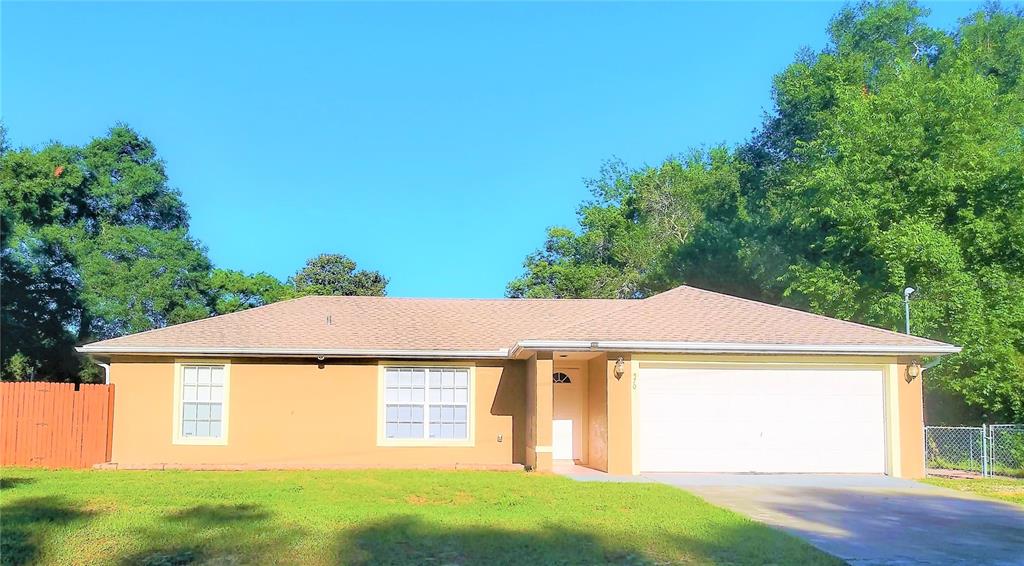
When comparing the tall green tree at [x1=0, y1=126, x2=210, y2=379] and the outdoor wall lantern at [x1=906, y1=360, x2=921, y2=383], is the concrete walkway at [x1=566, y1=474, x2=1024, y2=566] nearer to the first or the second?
the outdoor wall lantern at [x1=906, y1=360, x2=921, y2=383]

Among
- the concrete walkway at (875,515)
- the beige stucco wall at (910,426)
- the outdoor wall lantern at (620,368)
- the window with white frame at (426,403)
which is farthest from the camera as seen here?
the window with white frame at (426,403)

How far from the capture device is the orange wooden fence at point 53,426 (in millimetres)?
17047

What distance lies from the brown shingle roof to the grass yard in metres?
2.48

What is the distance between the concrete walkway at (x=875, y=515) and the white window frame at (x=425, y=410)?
3254 millimetres

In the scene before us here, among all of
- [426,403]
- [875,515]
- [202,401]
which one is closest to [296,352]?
[202,401]

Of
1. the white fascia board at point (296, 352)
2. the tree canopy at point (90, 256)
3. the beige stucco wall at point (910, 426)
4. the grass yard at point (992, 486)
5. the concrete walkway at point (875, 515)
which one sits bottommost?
the grass yard at point (992, 486)

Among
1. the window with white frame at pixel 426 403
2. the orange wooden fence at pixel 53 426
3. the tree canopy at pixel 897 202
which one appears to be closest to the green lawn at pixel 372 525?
the orange wooden fence at pixel 53 426

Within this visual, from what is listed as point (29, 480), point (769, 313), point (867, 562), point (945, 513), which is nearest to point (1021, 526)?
point (945, 513)

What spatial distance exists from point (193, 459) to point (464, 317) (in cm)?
674

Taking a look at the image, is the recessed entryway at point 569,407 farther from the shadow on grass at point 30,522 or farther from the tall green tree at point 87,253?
the tall green tree at point 87,253

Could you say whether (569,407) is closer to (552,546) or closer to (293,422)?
(293,422)

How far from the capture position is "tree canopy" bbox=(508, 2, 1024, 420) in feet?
77.1

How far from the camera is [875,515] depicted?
1126cm

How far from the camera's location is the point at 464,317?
67.3 feet
